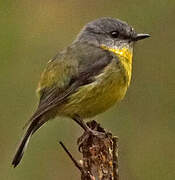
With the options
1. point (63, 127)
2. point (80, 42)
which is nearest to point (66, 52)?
point (80, 42)

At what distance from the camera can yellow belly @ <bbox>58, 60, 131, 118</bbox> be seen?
9359 millimetres

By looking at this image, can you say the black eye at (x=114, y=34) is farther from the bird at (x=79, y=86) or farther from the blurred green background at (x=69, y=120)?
the blurred green background at (x=69, y=120)

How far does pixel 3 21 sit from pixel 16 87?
1.21 metres

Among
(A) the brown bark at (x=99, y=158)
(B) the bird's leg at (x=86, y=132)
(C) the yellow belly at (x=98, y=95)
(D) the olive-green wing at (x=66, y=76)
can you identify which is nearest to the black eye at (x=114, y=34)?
(D) the olive-green wing at (x=66, y=76)

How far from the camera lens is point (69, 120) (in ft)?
34.7

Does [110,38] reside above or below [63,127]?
above

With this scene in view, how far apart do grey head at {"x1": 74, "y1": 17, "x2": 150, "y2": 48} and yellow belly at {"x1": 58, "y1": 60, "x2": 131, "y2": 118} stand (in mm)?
505

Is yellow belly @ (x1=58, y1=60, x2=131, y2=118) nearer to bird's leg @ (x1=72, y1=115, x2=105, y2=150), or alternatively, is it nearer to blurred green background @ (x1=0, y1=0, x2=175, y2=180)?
bird's leg @ (x1=72, y1=115, x2=105, y2=150)

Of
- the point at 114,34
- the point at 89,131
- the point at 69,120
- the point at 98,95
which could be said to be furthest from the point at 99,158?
the point at 69,120

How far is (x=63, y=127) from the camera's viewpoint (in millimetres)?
10492

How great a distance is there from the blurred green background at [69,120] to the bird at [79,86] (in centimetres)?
77

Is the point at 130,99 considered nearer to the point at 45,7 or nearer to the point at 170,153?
the point at 170,153

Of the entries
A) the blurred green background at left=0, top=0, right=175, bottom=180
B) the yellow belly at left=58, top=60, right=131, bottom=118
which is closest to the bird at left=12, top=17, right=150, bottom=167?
the yellow belly at left=58, top=60, right=131, bottom=118

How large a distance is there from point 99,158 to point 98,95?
3.33ft
